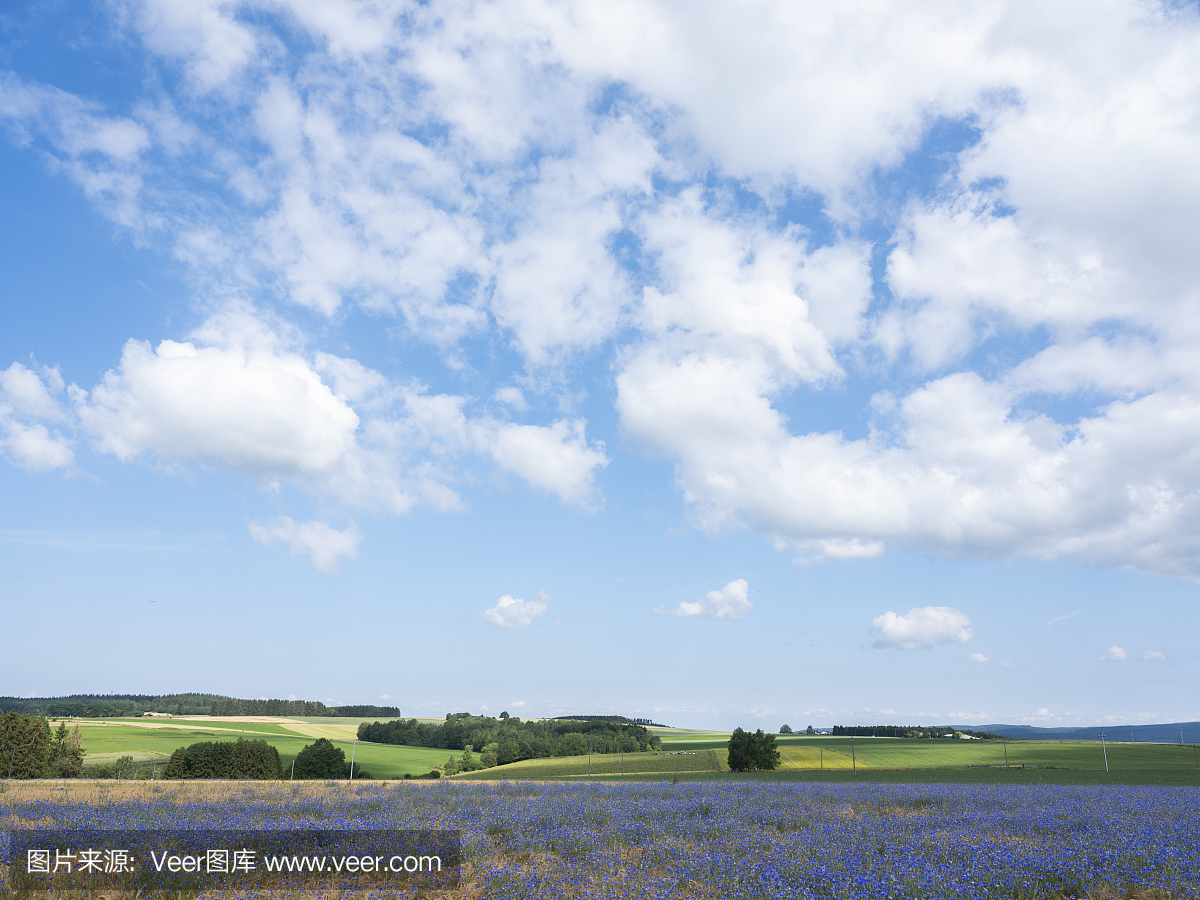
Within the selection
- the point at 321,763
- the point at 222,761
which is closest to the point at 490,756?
the point at 321,763

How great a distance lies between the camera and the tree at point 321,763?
81.2m

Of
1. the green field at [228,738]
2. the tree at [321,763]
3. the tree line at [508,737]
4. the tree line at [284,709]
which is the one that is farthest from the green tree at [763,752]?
the tree line at [284,709]

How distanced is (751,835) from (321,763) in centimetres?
8662

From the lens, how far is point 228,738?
9681 cm

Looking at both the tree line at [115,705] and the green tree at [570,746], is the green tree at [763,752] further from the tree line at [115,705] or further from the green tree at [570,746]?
the tree line at [115,705]

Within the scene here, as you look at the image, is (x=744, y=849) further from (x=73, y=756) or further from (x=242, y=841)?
(x=73, y=756)

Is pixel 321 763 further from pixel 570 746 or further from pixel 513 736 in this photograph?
pixel 570 746

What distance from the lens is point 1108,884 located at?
31.8 feet

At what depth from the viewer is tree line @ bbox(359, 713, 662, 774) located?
101062 mm

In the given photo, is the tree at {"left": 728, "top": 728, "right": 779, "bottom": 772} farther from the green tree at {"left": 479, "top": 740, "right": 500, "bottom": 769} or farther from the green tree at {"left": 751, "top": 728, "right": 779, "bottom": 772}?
the green tree at {"left": 479, "top": 740, "right": 500, "bottom": 769}

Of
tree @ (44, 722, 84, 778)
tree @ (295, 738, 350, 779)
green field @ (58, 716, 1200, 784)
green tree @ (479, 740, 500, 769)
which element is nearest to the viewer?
green field @ (58, 716, 1200, 784)

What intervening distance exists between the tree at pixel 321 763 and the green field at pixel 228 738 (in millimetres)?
3012

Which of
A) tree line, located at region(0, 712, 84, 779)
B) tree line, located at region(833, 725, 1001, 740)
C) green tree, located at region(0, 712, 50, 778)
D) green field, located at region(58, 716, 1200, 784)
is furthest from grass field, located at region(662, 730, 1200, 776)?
green tree, located at region(0, 712, 50, 778)

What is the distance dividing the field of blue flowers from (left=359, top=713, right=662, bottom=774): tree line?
3301 inches
